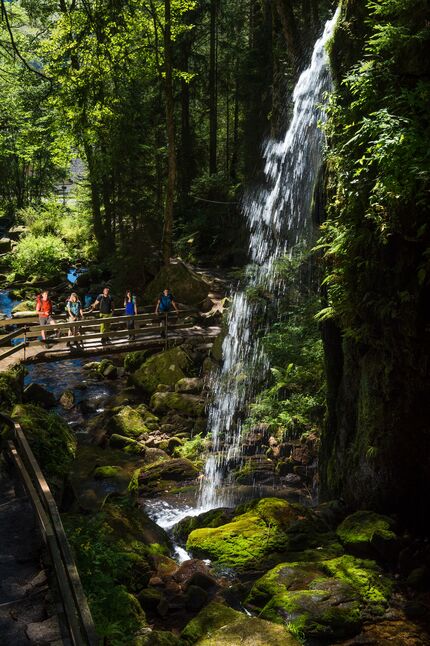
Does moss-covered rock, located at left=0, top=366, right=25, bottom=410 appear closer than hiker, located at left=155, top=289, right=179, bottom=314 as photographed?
Yes

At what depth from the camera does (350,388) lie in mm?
9688

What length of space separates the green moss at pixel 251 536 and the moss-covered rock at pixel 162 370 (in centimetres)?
Result: 808

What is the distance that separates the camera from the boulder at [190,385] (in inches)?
657

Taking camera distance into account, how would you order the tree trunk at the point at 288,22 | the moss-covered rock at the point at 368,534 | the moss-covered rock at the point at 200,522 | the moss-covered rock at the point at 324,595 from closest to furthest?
the moss-covered rock at the point at 324,595 → the moss-covered rock at the point at 368,534 → the moss-covered rock at the point at 200,522 → the tree trunk at the point at 288,22

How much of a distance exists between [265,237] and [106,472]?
16255 millimetres

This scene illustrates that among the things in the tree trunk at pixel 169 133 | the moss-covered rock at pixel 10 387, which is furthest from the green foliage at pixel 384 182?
the tree trunk at pixel 169 133

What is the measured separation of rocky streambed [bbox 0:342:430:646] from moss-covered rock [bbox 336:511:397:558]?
2 centimetres

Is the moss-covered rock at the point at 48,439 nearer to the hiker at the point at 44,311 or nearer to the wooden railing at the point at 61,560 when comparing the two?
the wooden railing at the point at 61,560

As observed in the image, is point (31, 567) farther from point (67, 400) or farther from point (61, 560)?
point (67, 400)

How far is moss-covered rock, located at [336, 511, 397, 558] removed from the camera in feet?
25.6

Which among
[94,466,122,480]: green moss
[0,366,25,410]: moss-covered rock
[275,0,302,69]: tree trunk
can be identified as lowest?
[94,466,122,480]: green moss

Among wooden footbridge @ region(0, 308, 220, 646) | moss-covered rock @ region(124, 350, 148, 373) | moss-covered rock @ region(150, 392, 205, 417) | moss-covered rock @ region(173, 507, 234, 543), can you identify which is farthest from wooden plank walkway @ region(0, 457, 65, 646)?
moss-covered rock @ region(124, 350, 148, 373)

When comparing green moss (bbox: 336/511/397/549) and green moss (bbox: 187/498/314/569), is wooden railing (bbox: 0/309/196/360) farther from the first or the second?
green moss (bbox: 336/511/397/549)

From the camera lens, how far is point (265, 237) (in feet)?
85.5
